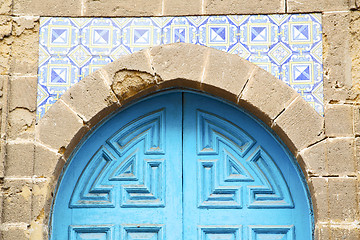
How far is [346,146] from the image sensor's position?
12.3 ft

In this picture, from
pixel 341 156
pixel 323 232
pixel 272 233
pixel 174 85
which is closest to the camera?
pixel 323 232

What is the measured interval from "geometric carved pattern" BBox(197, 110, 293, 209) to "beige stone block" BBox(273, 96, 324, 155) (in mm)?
259

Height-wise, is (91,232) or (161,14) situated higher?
(161,14)

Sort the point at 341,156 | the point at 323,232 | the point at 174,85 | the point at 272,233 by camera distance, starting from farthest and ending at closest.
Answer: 1. the point at 174,85
2. the point at 272,233
3. the point at 341,156
4. the point at 323,232

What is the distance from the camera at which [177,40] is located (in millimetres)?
3992

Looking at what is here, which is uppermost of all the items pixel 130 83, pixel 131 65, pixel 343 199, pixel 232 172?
pixel 131 65

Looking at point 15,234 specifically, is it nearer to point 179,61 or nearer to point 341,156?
point 179,61

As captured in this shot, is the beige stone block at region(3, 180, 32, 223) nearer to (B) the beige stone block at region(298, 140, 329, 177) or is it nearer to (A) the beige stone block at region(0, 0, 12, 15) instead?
(A) the beige stone block at region(0, 0, 12, 15)

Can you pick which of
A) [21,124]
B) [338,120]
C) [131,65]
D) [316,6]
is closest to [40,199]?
[21,124]

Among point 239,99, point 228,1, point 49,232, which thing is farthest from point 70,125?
point 228,1

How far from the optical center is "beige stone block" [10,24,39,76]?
3977 mm

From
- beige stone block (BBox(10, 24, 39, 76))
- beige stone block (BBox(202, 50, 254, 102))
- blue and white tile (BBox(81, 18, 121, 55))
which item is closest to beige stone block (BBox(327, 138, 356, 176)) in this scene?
beige stone block (BBox(202, 50, 254, 102))

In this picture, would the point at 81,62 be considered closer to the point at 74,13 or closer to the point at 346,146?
the point at 74,13

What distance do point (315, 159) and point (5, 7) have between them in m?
2.34
